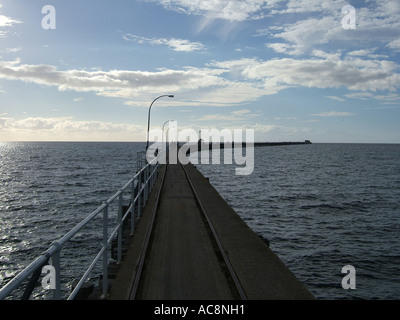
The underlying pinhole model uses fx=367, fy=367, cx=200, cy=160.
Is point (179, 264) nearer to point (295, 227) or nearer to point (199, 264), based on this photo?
point (199, 264)

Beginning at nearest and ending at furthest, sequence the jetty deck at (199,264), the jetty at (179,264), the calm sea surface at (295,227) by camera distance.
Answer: the jetty at (179,264), the jetty deck at (199,264), the calm sea surface at (295,227)

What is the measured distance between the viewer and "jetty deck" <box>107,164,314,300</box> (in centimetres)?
646

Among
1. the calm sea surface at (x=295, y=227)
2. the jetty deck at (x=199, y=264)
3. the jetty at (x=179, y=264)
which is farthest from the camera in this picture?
the calm sea surface at (x=295, y=227)

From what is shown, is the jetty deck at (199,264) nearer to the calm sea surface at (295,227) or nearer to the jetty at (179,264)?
the jetty at (179,264)

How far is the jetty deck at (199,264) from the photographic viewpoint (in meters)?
6.46

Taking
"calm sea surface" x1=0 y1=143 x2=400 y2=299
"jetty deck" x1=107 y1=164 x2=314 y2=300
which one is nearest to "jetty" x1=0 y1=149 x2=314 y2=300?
"jetty deck" x1=107 y1=164 x2=314 y2=300

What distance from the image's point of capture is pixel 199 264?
7941 millimetres

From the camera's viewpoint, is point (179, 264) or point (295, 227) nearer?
point (179, 264)

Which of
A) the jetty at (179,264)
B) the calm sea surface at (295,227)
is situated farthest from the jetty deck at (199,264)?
the calm sea surface at (295,227)

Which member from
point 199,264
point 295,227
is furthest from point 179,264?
point 295,227

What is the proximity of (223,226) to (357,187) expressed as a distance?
3797cm

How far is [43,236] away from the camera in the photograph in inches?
891
